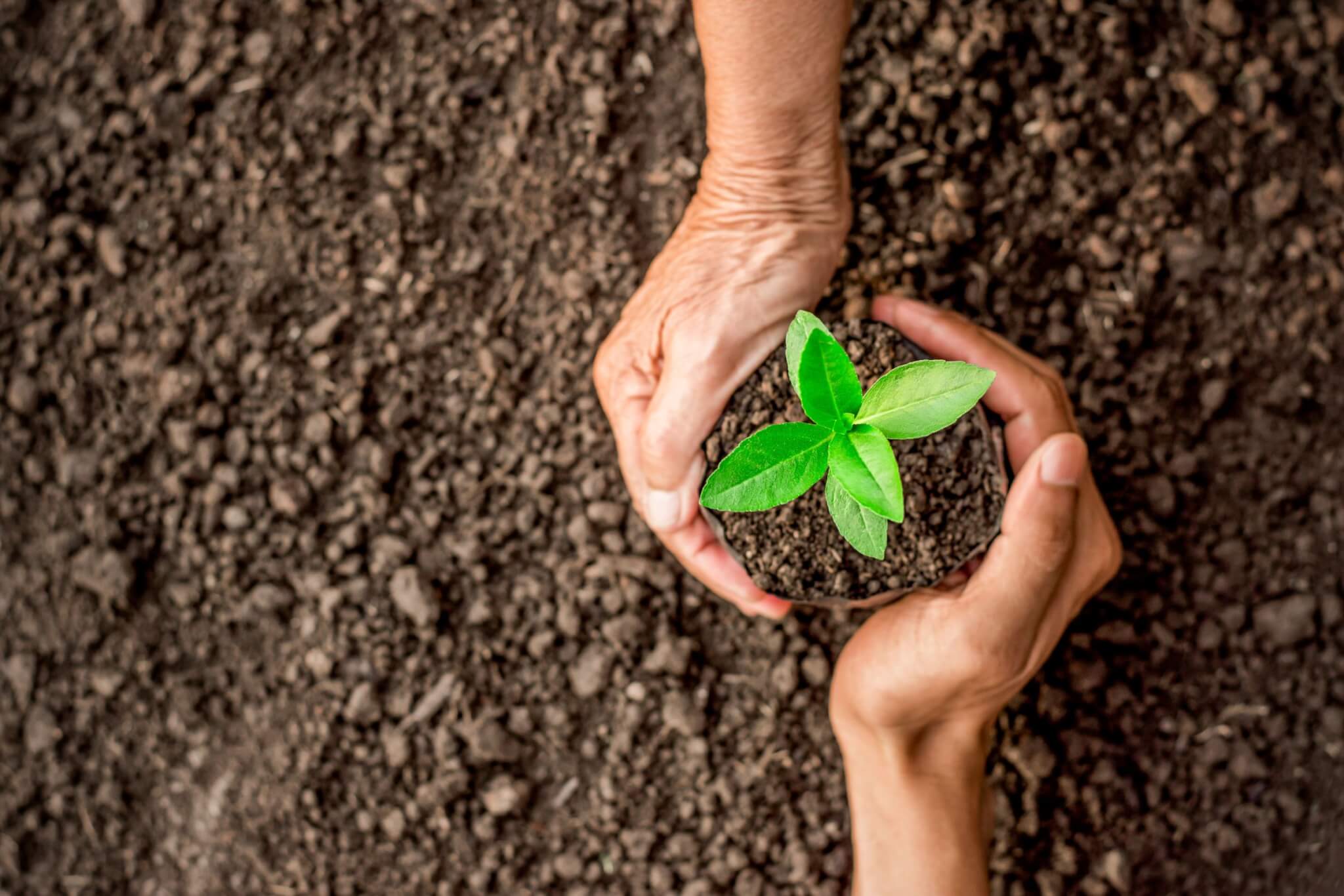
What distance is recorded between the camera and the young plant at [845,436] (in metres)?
1.01

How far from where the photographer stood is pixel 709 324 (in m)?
1.42

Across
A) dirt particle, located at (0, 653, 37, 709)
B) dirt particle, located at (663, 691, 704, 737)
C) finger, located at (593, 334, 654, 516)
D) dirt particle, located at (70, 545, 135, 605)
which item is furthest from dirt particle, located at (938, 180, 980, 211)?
dirt particle, located at (0, 653, 37, 709)

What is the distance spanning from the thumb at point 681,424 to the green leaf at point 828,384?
0.34 metres

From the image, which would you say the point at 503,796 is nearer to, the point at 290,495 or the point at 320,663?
the point at 320,663

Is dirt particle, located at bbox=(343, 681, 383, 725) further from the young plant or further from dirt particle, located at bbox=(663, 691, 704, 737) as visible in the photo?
the young plant

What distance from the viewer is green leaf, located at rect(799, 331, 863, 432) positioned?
1037mm

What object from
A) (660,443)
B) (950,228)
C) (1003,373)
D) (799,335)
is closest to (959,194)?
(950,228)

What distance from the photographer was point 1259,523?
180 centimetres

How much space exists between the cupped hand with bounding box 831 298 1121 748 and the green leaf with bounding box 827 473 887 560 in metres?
0.43

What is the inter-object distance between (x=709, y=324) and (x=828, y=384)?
0.39 meters

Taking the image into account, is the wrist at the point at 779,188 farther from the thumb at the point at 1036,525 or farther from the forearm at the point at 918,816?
the forearm at the point at 918,816

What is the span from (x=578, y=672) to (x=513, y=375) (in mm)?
528

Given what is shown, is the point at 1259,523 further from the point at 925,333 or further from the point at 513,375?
the point at 513,375

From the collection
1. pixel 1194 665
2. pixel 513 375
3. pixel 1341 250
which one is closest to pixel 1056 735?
pixel 1194 665
